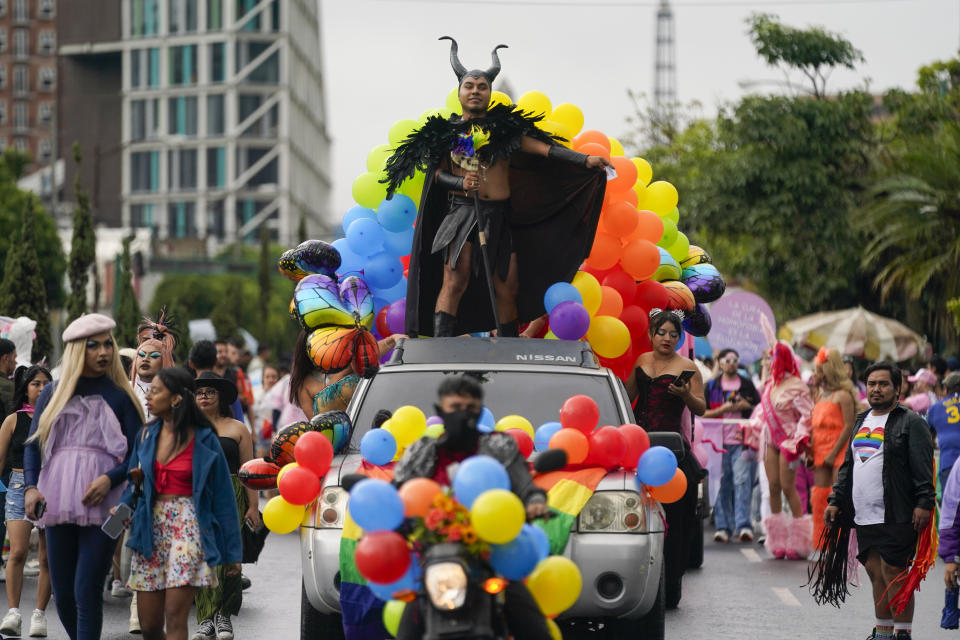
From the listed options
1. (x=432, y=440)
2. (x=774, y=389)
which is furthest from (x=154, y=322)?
(x=774, y=389)

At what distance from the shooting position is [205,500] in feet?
26.2

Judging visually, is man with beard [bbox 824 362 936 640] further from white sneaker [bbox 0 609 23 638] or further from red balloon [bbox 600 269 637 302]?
white sneaker [bbox 0 609 23 638]

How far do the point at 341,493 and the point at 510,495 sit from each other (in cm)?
237

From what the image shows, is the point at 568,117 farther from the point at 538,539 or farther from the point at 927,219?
the point at 927,219

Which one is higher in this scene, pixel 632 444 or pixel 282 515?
pixel 632 444

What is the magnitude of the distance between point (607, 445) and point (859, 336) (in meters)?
21.5

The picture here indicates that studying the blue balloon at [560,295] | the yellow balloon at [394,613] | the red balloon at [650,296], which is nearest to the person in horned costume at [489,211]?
the blue balloon at [560,295]

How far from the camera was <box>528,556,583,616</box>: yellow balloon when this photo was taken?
6391 mm

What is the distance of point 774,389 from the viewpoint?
16.1 m

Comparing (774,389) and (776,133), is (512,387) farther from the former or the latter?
(776,133)

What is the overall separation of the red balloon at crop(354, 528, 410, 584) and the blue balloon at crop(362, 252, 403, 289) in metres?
5.83

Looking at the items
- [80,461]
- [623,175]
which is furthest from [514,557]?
[623,175]

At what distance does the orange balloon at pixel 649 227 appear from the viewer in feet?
39.2

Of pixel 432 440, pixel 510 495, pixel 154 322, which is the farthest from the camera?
pixel 154 322
